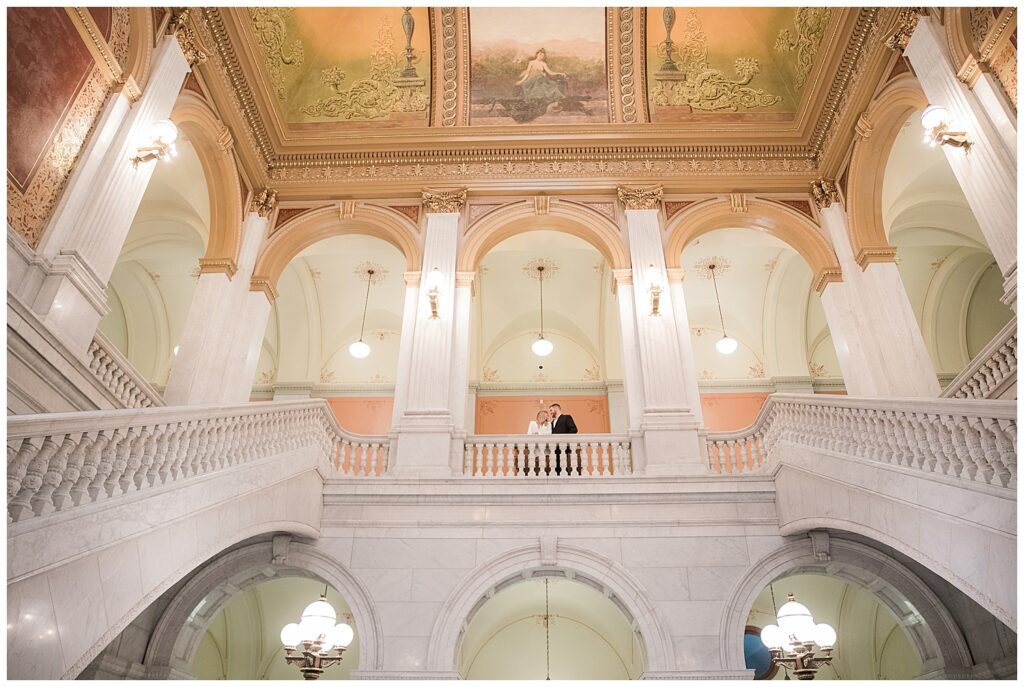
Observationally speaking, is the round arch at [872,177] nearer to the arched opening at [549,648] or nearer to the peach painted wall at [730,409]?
the peach painted wall at [730,409]

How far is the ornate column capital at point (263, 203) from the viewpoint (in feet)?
36.5

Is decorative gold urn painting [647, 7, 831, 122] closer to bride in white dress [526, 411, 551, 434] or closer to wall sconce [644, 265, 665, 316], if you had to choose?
wall sconce [644, 265, 665, 316]

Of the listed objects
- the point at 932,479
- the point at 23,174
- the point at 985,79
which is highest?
the point at 985,79

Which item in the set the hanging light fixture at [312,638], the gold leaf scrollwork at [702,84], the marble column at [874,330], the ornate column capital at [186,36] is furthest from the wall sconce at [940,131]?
the ornate column capital at [186,36]

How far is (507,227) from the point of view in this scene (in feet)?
36.4

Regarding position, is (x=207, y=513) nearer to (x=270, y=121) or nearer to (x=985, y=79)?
(x=270, y=121)

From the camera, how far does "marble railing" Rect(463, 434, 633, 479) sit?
8.51 meters

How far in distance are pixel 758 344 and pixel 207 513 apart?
12.5 m

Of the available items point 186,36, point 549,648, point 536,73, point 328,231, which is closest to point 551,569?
point 549,648

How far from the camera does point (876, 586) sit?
780cm

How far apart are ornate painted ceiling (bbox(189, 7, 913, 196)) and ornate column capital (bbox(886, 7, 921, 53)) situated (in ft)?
7.23

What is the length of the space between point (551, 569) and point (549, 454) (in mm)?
1482

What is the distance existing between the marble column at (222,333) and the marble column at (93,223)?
2.33 m

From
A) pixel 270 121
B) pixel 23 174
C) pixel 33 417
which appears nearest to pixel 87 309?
pixel 23 174
